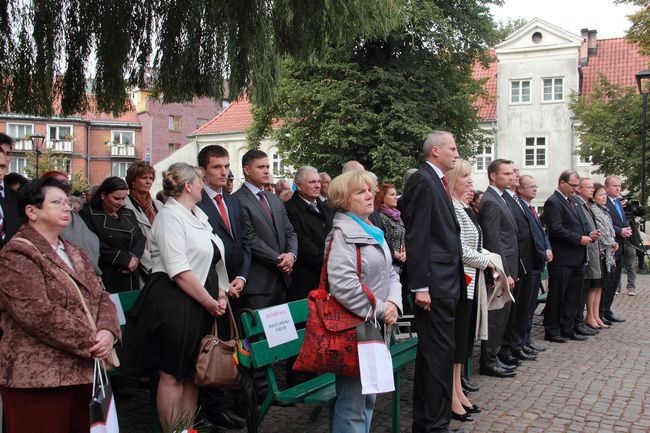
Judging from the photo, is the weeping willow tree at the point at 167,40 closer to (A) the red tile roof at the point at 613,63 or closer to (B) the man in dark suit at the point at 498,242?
(B) the man in dark suit at the point at 498,242

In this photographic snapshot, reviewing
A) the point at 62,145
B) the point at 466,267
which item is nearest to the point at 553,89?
the point at 466,267

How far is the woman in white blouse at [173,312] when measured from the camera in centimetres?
437

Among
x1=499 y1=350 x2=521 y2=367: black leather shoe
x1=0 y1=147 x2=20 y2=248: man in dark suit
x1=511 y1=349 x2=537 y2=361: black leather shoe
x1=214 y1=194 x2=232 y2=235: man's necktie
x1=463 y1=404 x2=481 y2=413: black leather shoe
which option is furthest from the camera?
x1=511 y1=349 x2=537 y2=361: black leather shoe

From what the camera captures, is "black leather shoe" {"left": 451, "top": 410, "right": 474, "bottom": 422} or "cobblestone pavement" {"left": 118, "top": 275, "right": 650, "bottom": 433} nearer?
"cobblestone pavement" {"left": 118, "top": 275, "right": 650, "bottom": 433}

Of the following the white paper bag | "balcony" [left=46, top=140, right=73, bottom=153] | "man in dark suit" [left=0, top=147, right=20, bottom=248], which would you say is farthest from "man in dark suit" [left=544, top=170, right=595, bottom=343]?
"balcony" [left=46, top=140, right=73, bottom=153]

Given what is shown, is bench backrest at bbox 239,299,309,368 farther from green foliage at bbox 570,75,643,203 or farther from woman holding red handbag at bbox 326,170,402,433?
green foliage at bbox 570,75,643,203

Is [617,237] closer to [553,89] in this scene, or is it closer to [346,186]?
[346,186]

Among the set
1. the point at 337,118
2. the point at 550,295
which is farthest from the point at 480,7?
the point at 550,295

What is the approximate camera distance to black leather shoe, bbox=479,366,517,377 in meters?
7.02

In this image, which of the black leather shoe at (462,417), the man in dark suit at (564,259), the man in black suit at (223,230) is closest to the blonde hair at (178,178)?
the man in black suit at (223,230)

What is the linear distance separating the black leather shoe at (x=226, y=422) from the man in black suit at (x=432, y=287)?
1.38 m

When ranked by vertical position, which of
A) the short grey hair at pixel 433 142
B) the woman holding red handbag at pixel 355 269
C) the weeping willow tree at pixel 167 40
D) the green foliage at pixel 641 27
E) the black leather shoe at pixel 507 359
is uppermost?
the green foliage at pixel 641 27

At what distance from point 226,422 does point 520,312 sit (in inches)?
162

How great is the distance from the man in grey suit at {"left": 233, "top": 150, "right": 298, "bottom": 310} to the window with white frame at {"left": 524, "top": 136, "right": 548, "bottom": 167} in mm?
31690
